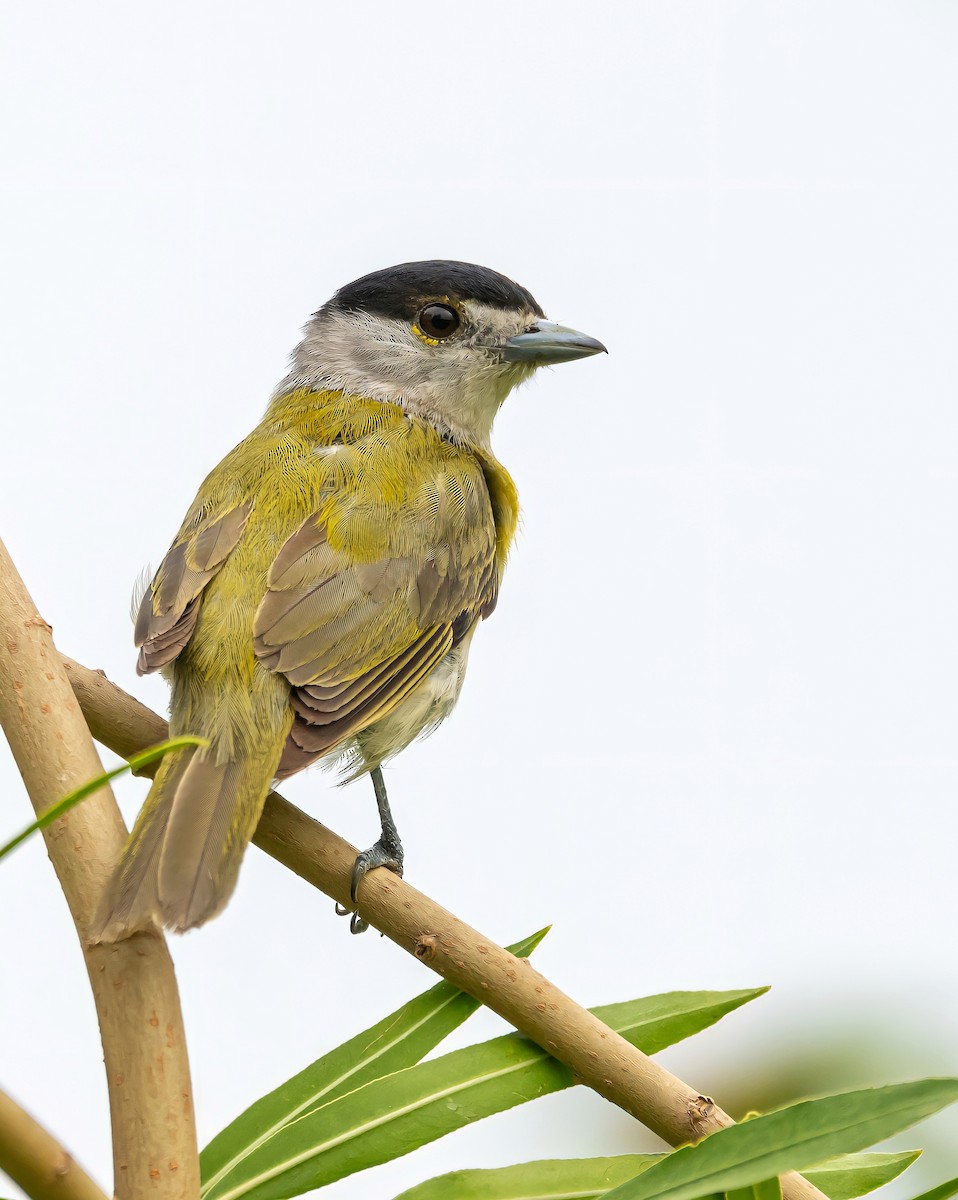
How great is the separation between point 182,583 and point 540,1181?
1660mm

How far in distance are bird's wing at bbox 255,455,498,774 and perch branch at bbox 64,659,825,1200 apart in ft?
1.99

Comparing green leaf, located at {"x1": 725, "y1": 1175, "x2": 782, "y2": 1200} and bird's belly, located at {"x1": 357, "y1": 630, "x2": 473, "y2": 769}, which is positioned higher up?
bird's belly, located at {"x1": 357, "y1": 630, "x2": 473, "y2": 769}

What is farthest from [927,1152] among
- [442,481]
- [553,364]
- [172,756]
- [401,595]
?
[553,364]

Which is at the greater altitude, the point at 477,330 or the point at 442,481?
the point at 477,330

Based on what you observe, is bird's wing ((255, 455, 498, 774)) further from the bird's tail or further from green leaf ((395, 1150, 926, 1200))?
green leaf ((395, 1150, 926, 1200))

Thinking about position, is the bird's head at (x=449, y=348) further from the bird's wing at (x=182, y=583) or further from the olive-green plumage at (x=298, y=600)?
the bird's wing at (x=182, y=583)

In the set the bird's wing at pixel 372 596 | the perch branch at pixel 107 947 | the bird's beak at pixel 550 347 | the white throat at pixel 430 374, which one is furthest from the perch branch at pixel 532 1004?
the bird's beak at pixel 550 347

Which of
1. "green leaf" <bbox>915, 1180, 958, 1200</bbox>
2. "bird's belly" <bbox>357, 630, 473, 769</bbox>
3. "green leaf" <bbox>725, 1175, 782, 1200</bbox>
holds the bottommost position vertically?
"green leaf" <bbox>915, 1180, 958, 1200</bbox>

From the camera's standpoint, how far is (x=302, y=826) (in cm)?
233

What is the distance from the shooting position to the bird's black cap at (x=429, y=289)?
4305mm

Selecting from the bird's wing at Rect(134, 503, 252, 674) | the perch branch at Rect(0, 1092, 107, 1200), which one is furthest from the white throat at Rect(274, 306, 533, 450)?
the perch branch at Rect(0, 1092, 107, 1200)

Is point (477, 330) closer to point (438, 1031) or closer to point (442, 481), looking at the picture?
point (442, 481)

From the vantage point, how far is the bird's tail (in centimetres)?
161

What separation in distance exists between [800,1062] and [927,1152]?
731 millimetres
